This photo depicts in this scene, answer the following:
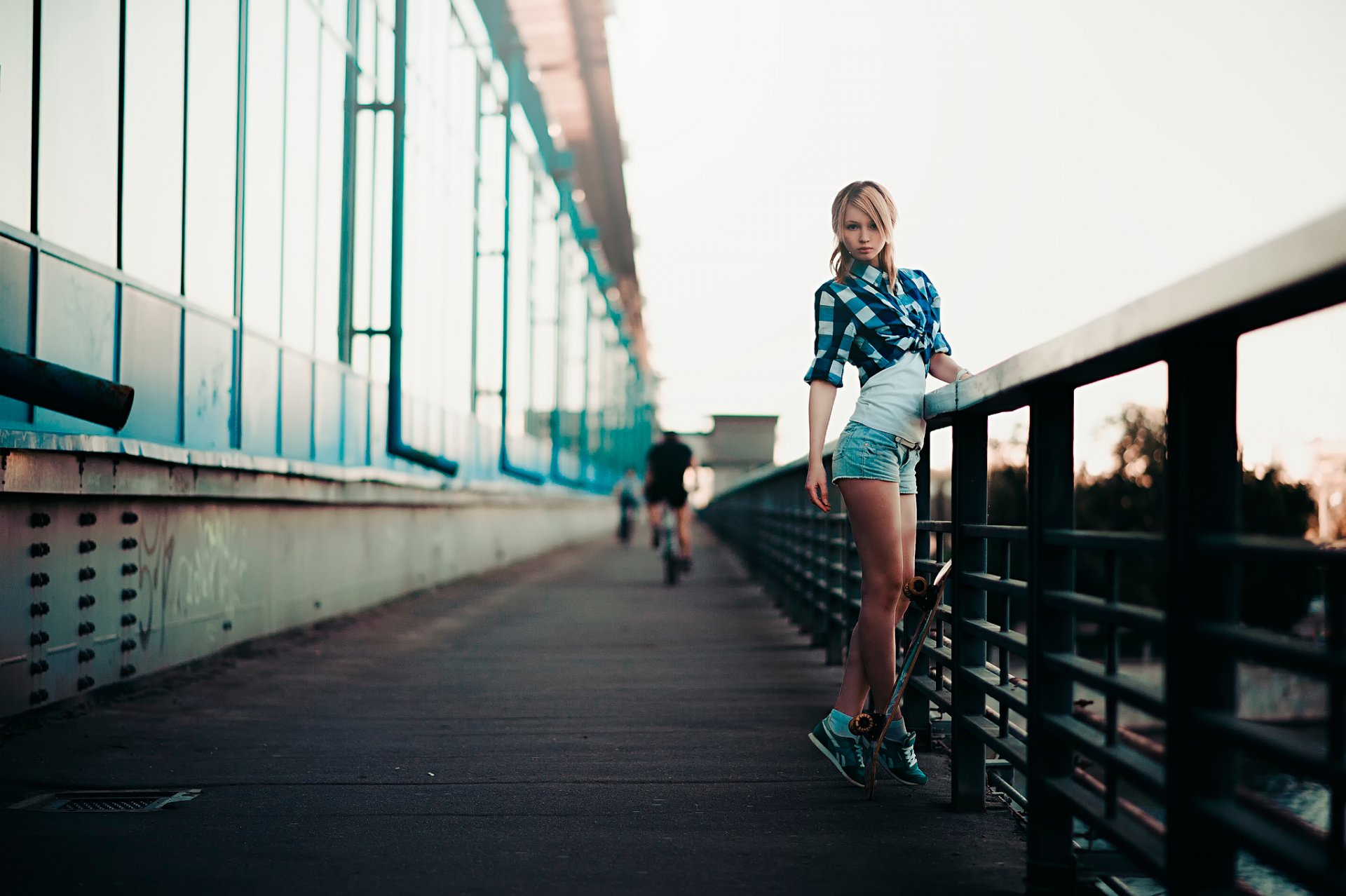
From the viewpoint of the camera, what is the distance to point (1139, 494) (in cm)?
11906

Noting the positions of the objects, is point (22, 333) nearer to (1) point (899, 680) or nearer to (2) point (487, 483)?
(1) point (899, 680)

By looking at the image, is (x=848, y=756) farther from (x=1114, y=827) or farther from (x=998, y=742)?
(x=1114, y=827)

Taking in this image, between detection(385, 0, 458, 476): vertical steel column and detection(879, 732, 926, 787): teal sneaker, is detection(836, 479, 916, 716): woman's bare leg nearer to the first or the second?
detection(879, 732, 926, 787): teal sneaker

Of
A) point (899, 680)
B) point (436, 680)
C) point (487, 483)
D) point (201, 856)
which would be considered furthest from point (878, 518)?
point (487, 483)

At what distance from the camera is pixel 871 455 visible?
4031mm

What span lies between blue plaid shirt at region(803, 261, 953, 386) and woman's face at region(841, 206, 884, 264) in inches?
1.6

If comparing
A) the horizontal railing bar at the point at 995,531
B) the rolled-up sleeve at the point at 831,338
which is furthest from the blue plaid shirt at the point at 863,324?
the horizontal railing bar at the point at 995,531

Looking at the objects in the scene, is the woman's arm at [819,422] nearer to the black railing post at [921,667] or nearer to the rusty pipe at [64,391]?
the black railing post at [921,667]

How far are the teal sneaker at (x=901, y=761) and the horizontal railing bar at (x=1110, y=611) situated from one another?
4.34ft

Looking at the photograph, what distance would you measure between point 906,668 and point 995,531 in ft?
2.07

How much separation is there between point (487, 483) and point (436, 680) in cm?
1209

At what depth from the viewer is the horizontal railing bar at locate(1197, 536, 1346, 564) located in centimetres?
186

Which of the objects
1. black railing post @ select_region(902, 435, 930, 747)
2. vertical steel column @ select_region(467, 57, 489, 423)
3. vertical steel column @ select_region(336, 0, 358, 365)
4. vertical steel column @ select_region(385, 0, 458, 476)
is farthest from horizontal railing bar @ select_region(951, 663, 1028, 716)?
vertical steel column @ select_region(467, 57, 489, 423)

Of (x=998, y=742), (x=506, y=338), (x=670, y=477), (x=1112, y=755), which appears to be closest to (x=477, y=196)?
(x=506, y=338)
